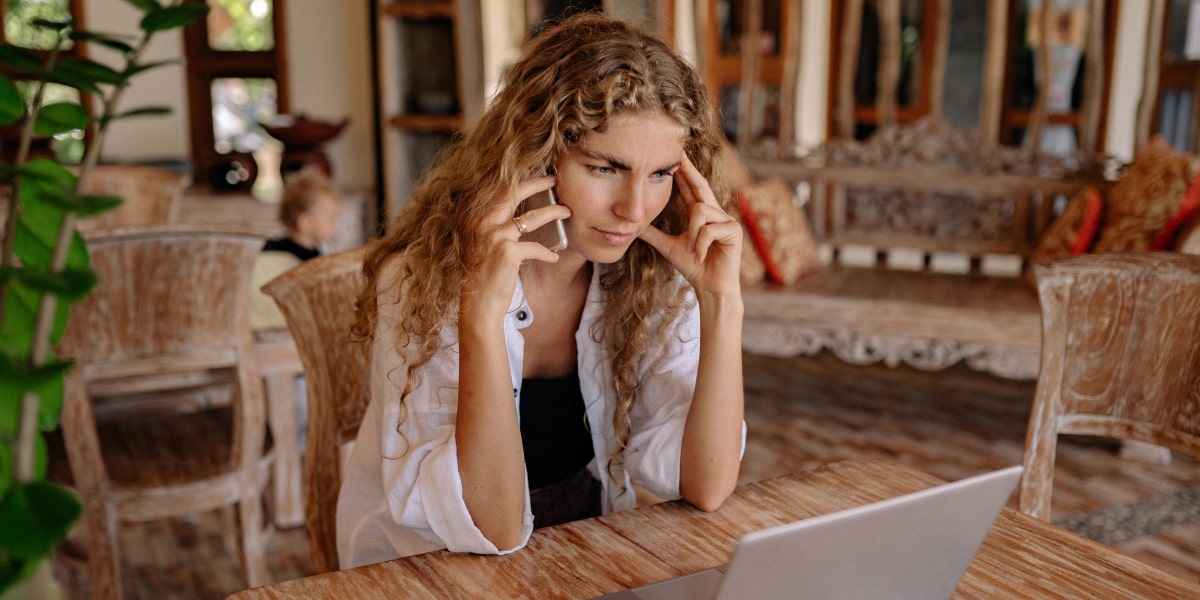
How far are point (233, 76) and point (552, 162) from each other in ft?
13.4

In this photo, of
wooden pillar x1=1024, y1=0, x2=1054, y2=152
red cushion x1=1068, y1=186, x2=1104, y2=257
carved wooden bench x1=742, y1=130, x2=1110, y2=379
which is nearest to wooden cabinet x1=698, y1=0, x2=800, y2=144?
carved wooden bench x1=742, y1=130, x2=1110, y2=379

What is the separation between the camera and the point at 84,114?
0.59 metres

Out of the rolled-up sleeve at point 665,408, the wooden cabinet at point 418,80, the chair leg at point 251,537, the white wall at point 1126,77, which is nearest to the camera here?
the rolled-up sleeve at point 665,408

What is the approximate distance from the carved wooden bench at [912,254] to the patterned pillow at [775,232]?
0.25 feet

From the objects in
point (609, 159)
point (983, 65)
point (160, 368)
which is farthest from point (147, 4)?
point (983, 65)

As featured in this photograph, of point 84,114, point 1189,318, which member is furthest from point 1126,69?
point 84,114

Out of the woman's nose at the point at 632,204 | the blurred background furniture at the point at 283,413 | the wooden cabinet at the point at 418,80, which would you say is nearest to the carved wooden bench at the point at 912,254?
the wooden cabinet at the point at 418,80

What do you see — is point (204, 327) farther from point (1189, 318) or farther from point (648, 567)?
point (1189, 318)

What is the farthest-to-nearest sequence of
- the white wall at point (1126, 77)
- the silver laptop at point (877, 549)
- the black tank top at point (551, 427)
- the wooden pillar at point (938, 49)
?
the white wall at point (1126, 77)
the wooden pillar at point (938, 49)
the black tank top at point (551, 427)
the silver laptop at point (877, 549)

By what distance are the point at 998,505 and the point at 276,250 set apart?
2482mm

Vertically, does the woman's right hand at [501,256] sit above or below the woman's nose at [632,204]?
below

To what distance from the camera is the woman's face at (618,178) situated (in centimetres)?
123

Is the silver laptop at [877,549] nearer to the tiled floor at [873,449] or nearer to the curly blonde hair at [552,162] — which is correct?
the curly blonde hair at [552,162]

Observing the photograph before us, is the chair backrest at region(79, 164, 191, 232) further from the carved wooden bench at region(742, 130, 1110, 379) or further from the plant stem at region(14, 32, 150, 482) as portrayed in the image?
the plant stem at region(14, 32, 150, 482)
